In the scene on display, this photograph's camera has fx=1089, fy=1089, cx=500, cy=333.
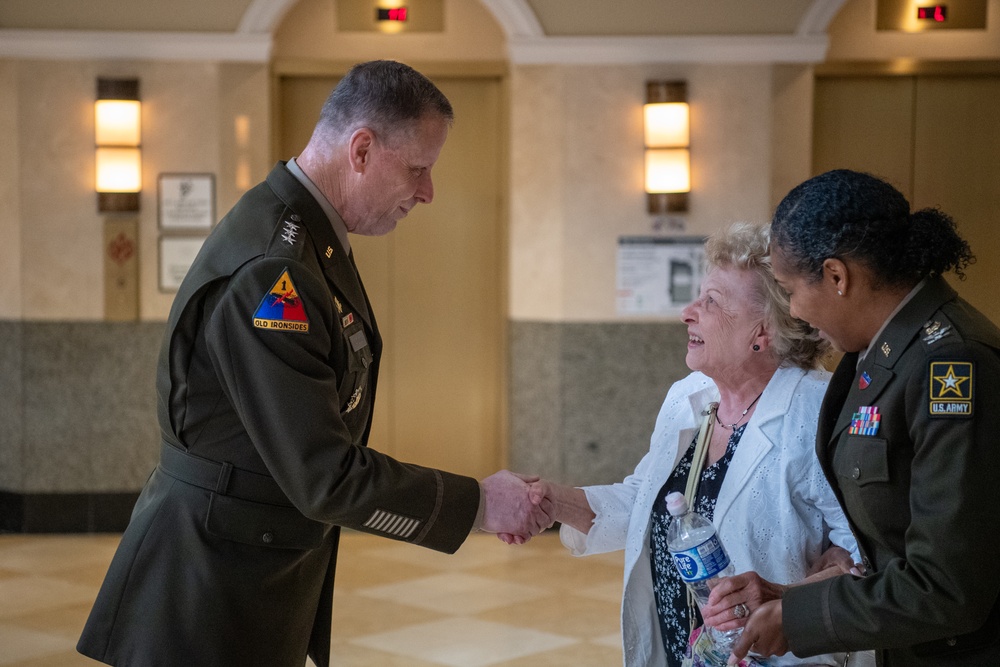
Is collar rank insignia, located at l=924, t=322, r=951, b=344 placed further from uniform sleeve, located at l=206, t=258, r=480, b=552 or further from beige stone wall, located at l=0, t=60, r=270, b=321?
beige stone wall, located at l=0, t=60, r=270, b=321

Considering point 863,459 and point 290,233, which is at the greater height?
point 290,233

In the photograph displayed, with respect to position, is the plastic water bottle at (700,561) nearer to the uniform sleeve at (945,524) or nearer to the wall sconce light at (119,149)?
the uniform sleeve at (945,524)

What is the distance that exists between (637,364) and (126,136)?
11.1 feet

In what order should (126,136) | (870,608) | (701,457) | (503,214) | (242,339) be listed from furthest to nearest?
(503,214), (126,136), (701,457), (242,339), (870,608)

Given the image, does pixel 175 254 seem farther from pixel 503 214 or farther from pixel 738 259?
pixel 738 259

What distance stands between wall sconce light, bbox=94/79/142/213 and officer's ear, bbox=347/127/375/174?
4.72 m

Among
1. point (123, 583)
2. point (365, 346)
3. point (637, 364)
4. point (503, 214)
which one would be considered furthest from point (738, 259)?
point (503, 214)

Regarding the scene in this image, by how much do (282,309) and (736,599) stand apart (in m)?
0.97

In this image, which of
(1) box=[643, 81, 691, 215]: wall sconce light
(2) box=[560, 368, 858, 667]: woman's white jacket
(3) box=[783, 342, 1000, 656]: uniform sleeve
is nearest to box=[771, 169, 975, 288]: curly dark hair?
(3) box=[783, 342, 1000, 656]: uniform sleeve

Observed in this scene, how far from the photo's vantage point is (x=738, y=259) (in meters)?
2.58

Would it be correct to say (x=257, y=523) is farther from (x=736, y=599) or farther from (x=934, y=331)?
(x=934, y=331)

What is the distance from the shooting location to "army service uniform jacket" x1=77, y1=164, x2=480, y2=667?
1.99 metres

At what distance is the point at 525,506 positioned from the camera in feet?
7.69

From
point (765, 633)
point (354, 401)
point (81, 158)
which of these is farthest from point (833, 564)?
point (81, 158)
